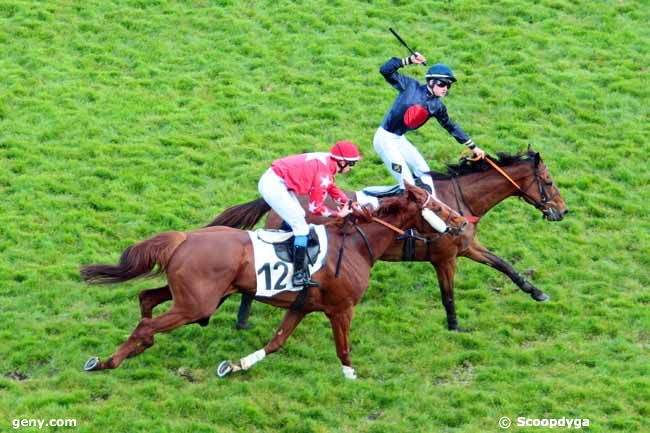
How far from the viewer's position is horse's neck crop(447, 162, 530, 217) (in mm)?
11914

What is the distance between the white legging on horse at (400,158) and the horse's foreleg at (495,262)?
31.1 inches

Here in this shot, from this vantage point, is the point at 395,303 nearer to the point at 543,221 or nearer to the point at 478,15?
the point at 543,221

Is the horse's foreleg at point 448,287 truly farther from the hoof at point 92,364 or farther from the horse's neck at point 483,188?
the hoof at point 92,364

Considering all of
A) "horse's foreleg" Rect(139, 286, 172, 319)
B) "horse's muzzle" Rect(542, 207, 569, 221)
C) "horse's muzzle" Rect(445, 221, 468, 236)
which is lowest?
"horse's foreleg" Rect(139, 286, 172, 319)

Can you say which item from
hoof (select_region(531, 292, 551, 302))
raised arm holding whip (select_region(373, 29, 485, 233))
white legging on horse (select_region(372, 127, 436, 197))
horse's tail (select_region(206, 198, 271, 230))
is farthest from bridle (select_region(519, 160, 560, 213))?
horse's tail (select_region(206, 198, 271, 230))

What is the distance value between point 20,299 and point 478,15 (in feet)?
33.5

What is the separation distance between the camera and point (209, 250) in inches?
390

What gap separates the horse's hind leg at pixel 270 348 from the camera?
34.0 ft

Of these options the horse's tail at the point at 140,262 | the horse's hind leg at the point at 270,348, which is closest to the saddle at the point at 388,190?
the horse's hind leg at the point at 270,348

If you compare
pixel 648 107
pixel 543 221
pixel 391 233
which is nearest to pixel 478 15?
pixel 648 107

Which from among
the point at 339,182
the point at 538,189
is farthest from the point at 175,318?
the point at 339,182
